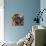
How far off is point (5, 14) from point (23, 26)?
765 mm

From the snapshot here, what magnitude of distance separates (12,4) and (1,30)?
3.27 feet

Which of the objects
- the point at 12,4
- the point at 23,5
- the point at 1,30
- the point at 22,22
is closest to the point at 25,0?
the point at 23,5

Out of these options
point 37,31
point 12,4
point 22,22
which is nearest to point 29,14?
point 22,22

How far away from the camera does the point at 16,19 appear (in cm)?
473

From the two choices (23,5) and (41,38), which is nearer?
(41,38)

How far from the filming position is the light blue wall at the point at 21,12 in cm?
464

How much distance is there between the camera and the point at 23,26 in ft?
15.5

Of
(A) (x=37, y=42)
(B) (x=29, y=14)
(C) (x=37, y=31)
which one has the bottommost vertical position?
(A) (x=37, y=42)

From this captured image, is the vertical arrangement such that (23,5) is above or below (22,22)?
above

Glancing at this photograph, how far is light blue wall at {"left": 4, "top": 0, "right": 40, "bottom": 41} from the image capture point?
4.64 m

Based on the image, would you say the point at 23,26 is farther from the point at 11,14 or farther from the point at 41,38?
the point at 41,38

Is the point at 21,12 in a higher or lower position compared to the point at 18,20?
higher

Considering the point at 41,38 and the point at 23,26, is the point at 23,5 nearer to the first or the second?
the point at 23,26

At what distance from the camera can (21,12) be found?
4.70 m
